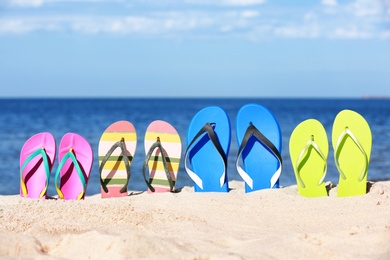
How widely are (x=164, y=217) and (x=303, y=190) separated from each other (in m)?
1.35

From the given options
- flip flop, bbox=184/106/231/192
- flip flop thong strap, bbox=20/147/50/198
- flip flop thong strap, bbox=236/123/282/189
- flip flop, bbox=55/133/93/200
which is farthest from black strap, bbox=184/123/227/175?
flip flop thong strap, bbox=20/147/50/198

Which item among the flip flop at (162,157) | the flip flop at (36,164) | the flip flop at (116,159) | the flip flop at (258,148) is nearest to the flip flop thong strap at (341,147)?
the flip flop at (258,148)

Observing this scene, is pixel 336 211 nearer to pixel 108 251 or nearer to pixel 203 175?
pixel 203 175

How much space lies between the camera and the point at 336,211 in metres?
4.45

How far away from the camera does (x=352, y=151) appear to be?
514 centimetres

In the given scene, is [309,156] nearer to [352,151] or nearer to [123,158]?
[352,151]

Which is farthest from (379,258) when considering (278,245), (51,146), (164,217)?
(51,146)

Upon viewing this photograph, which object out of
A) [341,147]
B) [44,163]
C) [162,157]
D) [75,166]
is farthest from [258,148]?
[44,163]

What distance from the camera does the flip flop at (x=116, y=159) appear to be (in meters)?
5.30

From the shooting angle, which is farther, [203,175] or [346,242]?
[203,175]

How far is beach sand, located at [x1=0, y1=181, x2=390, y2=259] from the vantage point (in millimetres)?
3164

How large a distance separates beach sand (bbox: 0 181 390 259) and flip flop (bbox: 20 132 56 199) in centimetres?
20

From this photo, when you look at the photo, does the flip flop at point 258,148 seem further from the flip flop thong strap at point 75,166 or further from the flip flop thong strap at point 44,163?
the flip flop thong strap at point 44,163

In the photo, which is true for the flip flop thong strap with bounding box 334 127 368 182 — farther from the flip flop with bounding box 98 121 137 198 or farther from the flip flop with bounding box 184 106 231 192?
the flip flop with bounding box 98 121 137 198
